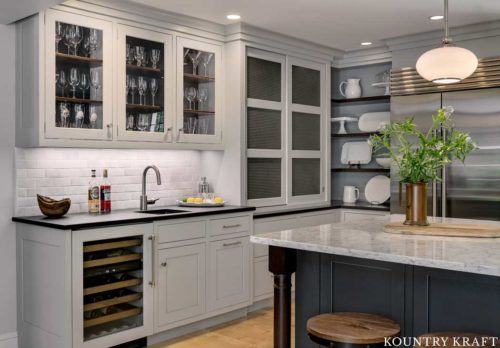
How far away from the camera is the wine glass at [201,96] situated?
4605mm

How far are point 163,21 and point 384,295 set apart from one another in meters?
2.77

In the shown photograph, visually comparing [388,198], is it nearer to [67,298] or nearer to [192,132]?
[192,132]

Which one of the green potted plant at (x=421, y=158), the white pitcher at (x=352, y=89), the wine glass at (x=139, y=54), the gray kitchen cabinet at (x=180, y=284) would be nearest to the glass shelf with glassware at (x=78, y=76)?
the wine glass at (x=139, y=54)

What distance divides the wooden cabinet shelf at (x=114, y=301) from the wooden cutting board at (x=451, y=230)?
1819 millimetres

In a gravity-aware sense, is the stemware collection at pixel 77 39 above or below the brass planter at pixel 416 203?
above

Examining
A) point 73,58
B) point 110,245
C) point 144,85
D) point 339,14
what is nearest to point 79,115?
point 73,58

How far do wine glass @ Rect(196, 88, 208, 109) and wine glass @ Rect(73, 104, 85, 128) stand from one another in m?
1.12

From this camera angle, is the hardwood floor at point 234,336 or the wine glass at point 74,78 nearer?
the wine glass at point 74,78

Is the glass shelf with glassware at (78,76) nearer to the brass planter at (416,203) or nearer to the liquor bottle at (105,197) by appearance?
the liquor bottle at (105,197)

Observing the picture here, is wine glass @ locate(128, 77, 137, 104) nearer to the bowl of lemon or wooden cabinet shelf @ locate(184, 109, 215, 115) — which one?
wooden cabinet shelf @ locate(184, 109, 215, 115)

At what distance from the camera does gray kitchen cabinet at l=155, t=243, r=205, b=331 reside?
12.7ft

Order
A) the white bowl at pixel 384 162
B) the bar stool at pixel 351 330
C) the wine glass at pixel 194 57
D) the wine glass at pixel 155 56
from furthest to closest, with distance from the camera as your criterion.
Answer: the white bowl at pixel 384 162 < the wine glass at pixel 194 57 < the wine glass at pixel 155 56 < the bar stool at pixel 351 330

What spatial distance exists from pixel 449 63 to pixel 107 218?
2.36 m

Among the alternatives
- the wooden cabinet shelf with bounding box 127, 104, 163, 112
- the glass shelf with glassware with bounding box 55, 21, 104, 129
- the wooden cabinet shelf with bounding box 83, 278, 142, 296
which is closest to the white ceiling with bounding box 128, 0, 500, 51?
the glass shelf with glassware with bounding box 55, 21, 104, 129
